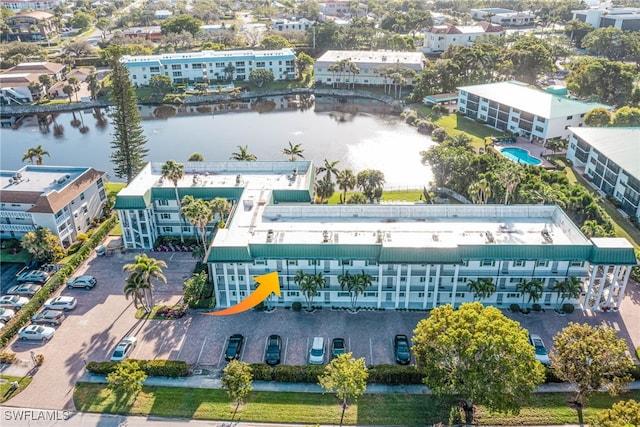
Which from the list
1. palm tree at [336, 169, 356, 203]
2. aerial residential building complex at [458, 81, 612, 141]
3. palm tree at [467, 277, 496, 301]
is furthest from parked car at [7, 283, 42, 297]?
aerial residential building complex at [458, 81, 612, 141]

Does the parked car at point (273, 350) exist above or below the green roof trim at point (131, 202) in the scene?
below

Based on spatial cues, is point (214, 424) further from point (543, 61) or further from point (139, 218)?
point (543, 61)

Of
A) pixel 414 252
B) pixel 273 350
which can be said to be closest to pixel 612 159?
pixel 414 252

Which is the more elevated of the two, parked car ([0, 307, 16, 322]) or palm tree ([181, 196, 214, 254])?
palm tree ([181, 196, 214, 254])

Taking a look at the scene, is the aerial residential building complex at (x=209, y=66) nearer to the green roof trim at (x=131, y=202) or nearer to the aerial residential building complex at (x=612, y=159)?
the aerial residential building complex at (x=612, y=159)

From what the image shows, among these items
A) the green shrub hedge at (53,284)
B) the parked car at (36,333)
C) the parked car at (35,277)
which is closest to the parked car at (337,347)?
the parked car at (36,333)

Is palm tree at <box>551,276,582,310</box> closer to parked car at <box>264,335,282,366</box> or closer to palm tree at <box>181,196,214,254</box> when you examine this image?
parked car at <box>264,335,282,366</box>
